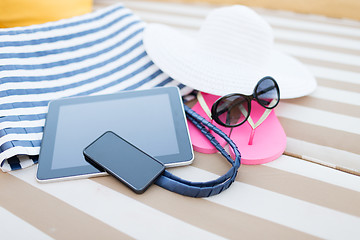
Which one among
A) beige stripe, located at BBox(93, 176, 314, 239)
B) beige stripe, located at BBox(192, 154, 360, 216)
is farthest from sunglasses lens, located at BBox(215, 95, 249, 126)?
beige stripe, located at BBox(93, 176, 314, 239)

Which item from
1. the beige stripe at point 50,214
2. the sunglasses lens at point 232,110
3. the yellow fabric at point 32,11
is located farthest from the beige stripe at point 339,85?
the yellow fabric at point 32,11

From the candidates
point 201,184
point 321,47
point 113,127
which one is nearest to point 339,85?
point 321,47

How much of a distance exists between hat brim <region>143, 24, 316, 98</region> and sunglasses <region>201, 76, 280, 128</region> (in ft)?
0.19

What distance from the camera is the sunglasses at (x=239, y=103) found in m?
0.66

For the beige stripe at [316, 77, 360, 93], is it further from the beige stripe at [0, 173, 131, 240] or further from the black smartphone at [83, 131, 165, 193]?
the beige stripe at [0, 173, 131, 240]

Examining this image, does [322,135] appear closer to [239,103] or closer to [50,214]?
[239,103]

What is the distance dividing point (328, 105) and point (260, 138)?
31cm

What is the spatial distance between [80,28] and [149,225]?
2.37ft

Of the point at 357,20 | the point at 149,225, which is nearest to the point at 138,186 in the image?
→ the point at 149,225

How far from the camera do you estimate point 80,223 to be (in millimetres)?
568

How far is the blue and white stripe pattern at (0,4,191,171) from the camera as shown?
0.70 m

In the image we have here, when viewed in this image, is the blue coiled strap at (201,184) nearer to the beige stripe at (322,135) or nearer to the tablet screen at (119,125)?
the tablet screen at (119,125)

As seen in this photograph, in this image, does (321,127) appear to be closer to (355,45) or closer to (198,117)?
(198,117)

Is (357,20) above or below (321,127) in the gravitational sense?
above
